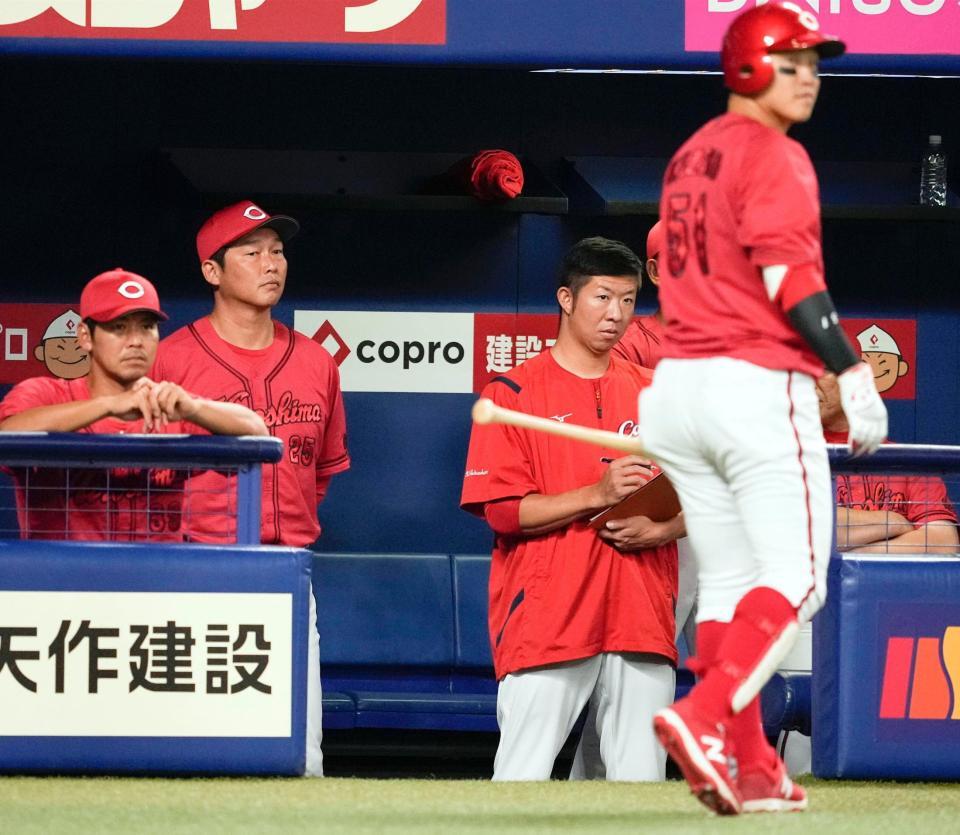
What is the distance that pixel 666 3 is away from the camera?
4598 millimetres

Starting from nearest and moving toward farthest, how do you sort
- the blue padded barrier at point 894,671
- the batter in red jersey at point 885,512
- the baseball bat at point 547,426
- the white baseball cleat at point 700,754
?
the white baseball cleat at point 700,754 → the baseball bat at point 547,426 → the blue padded barrier at point 894,671 → the batter in red jersey at point 885,512

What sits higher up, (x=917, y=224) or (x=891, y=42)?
(x=891, y=42)

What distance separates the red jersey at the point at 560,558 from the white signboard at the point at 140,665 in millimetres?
784

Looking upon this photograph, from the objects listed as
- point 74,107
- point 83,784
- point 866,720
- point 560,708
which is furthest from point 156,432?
point 74,107

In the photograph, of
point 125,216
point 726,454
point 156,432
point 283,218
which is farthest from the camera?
point 125,216

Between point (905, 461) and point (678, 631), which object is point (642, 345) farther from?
point (905, 461)

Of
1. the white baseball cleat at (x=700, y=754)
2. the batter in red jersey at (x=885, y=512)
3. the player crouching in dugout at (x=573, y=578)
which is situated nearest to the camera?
the white baseball cleat at (x=700, y=754)

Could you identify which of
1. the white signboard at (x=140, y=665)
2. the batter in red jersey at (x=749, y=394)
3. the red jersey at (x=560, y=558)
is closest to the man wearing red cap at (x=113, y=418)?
the white signboard at (x=140, y=665)

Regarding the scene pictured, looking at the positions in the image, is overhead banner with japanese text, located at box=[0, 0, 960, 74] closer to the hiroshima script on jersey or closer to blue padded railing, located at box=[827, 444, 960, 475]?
the hiroshima script on jersey

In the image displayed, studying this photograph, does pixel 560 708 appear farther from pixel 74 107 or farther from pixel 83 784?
pixel 74 107

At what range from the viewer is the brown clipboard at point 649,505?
4.01 meters

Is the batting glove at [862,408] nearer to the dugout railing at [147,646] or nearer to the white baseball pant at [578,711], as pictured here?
the dugout railing at [147,646]

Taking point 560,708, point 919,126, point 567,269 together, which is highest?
point 919,126

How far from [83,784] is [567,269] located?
1.86m
